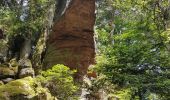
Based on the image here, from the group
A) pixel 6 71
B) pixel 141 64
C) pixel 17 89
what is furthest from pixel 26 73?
pixel 17 89

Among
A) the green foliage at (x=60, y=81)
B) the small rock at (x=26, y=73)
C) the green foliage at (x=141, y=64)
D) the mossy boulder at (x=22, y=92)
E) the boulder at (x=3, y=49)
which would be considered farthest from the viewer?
the boulder at (x=3, y=49)

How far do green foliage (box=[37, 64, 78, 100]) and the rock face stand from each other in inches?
157

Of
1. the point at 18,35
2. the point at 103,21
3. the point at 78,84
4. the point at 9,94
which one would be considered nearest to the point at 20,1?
the point at 18,35

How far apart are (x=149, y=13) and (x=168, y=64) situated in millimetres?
4491

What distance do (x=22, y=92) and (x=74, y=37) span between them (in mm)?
8956

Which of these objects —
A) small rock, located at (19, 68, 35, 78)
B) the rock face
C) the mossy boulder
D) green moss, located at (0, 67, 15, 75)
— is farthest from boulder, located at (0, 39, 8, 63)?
the mossy boulder

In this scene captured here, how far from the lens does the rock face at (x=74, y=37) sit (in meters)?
19.6

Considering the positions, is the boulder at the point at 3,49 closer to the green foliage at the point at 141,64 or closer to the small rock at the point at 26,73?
the small rock at the point at 26,73

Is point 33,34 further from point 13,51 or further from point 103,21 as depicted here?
point 103,21

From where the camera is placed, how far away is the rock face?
19562 mm

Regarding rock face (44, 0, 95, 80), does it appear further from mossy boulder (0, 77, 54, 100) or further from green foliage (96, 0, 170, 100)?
→ mossy boulder (0, 77, 54, 100)

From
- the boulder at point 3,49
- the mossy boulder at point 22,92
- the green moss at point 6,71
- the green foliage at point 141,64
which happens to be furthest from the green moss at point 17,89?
the boulder at point 3,49

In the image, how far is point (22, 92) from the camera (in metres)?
11.5

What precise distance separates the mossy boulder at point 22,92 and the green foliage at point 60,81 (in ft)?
8.18
